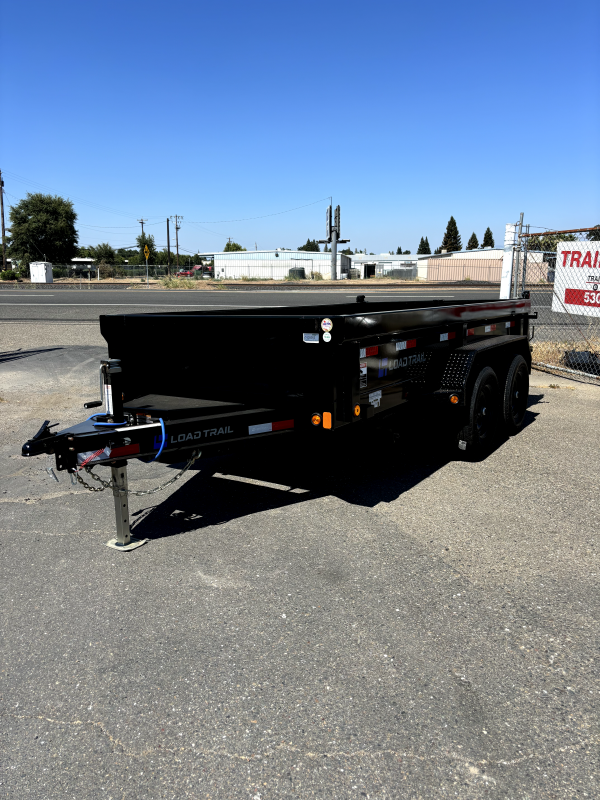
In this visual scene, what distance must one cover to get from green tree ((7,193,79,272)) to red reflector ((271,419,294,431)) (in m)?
76.5

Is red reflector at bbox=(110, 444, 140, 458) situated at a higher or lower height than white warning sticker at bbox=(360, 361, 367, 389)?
lower

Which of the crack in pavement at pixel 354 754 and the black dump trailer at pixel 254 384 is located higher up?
the black dump trailer at pixel 254 384

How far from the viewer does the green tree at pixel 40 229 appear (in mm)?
72312

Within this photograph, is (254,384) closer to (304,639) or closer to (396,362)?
(396,362)

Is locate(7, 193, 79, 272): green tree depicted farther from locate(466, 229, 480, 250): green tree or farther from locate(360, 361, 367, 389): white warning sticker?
locate(466, 229, 480, 250): green tree

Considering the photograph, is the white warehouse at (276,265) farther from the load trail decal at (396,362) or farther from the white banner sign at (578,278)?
the load trail decal at (396,362)

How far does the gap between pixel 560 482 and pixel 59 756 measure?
4.42 m

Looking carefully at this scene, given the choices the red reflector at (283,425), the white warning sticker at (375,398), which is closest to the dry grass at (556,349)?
the white warning sticker at (375,398)

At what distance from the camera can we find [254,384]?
453cm

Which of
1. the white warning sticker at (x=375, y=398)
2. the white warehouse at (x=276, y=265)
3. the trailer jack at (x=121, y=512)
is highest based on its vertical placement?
the white warehouse at (x=276, y=265)

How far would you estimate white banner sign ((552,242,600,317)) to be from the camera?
10125 mm

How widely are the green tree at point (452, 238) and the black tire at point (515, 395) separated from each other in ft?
403

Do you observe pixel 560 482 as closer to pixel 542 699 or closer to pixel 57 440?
pixel 542 699

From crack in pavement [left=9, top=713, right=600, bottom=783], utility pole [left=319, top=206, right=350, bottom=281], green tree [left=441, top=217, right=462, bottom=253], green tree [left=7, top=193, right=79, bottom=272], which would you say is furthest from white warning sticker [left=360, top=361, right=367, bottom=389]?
green tree [left=441, top=217, right=462, bottom=253]
